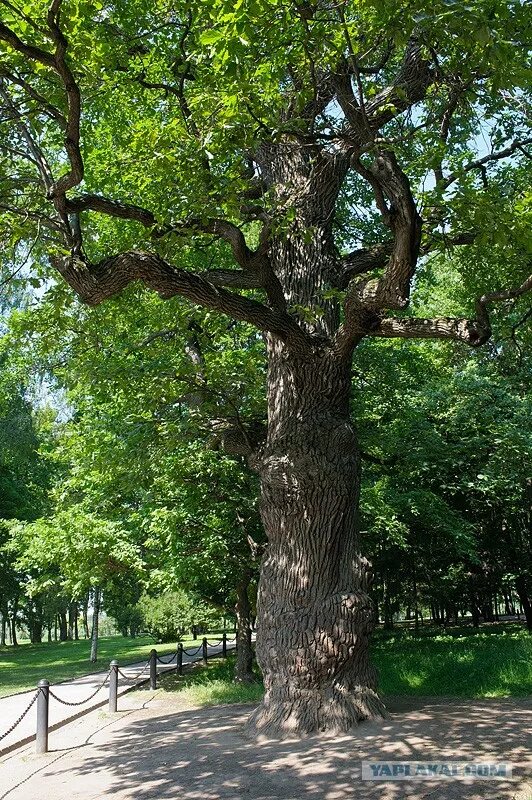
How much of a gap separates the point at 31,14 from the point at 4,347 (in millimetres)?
6197

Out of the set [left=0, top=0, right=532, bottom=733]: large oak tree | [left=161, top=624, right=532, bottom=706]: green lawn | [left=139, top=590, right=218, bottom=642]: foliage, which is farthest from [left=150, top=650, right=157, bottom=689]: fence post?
[left=139, top=590, right=218, bottom=642]: foliage

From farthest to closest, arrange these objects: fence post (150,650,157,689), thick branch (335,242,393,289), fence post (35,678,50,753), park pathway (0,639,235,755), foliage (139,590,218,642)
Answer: foliage (139,590,218,642)
fence post (150,650,157,689)
park pathway (0,639,235,755)
thick branch (335,242,393,289)
fence post (35,678,50,753)

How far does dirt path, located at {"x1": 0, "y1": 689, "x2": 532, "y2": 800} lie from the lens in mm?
6379

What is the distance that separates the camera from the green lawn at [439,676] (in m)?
12.9

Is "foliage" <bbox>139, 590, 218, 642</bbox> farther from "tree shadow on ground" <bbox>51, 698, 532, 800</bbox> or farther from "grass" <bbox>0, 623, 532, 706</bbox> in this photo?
"tree shadow on ground" <bbox>51, 698, 532, 800</bbox>

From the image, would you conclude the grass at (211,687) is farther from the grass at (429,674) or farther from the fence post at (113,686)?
the fence post at (113,686)

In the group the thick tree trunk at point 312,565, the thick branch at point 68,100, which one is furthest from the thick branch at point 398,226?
the thick branch at point 68,100

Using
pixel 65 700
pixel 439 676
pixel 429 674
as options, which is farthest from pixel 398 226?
pixel 65 700

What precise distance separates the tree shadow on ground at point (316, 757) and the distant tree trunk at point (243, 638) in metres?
6.45

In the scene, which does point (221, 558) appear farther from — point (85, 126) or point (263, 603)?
point (85, 126)

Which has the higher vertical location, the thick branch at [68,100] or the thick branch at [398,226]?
the thick branch at [68,100]

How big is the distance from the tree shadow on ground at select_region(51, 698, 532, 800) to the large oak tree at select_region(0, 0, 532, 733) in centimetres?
69

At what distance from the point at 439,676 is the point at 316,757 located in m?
7.32

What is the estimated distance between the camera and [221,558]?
15.4 metres
